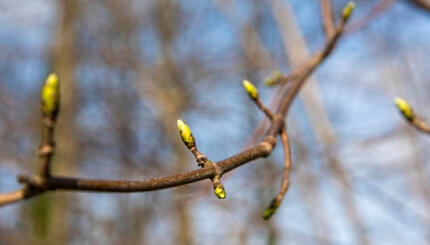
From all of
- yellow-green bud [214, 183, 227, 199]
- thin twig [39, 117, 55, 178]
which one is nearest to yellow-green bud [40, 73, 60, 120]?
thin twig [39, 117, 55, 178]

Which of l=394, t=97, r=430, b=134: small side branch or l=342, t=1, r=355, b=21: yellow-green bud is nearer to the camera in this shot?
l=394, t=97, r=430, b=134: small side branch

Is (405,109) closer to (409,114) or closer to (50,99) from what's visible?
(409,114)

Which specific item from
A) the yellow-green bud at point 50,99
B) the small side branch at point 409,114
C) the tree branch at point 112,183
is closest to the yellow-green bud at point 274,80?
the small side branch at point 409,114

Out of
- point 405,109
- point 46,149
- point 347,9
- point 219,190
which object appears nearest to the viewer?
point 46,149

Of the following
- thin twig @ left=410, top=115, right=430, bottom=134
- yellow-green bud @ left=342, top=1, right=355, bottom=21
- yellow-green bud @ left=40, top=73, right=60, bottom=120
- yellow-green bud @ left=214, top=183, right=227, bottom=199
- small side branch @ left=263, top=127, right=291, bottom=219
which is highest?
yellow-green bud @ left=40, top=73, right=60, bottom=120

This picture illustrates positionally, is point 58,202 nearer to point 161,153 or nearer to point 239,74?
point 161,153

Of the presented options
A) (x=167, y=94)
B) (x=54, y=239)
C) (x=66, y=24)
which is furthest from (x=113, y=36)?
(x=54, y=239)

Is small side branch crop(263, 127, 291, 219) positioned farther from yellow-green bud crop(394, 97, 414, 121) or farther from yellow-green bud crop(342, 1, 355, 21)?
yellow-green bud crop(342, 1, 355, 21)

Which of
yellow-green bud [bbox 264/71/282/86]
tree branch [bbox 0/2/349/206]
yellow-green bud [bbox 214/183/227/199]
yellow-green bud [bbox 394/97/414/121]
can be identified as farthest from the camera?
yellow-green bud [bbox 264/71/282/86]

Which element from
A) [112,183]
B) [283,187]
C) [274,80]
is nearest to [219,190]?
[112,183]

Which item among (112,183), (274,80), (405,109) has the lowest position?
(274,80)
